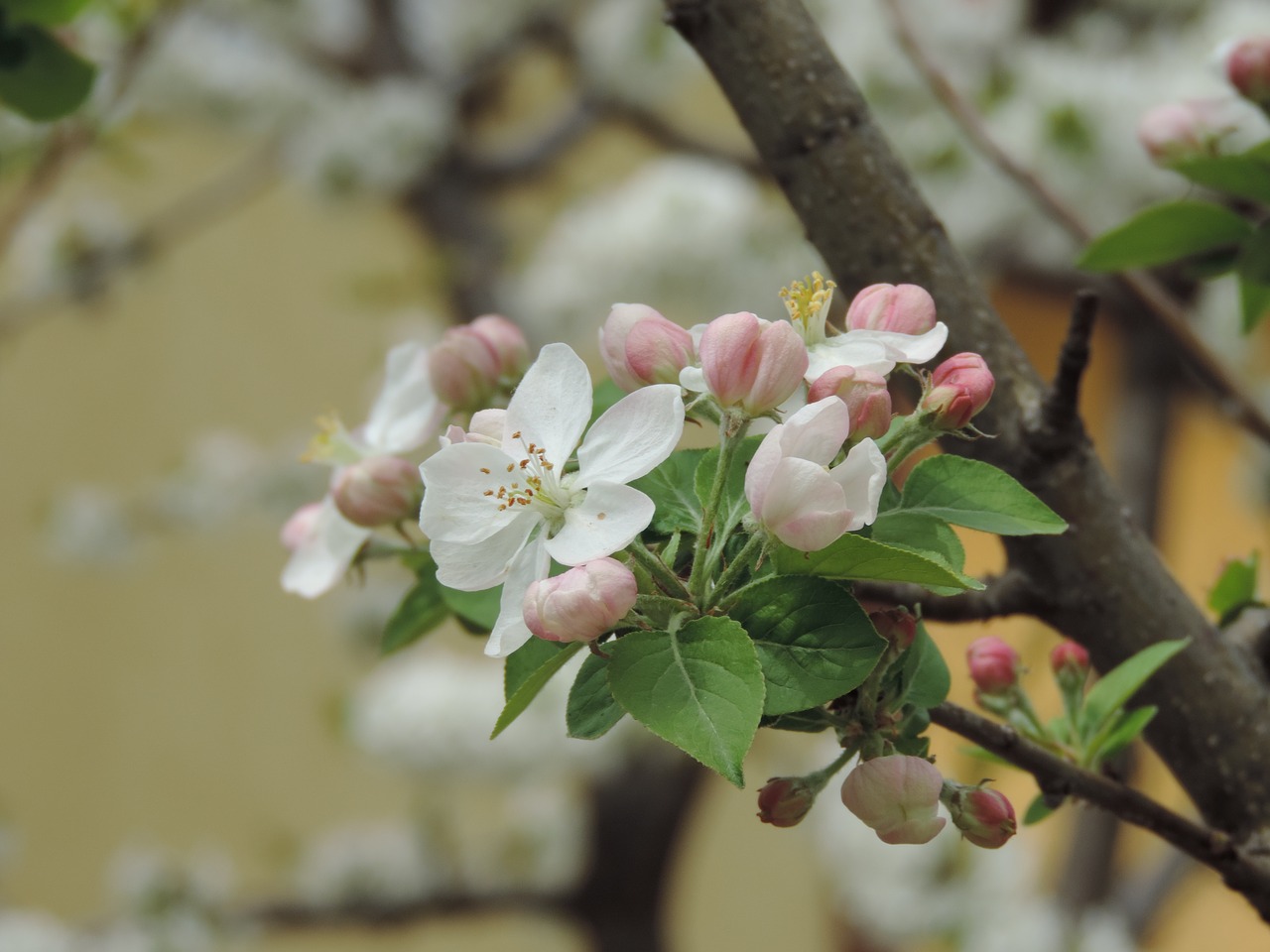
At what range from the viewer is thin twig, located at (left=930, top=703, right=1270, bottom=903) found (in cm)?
29

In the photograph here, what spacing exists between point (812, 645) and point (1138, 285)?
0.36 metres

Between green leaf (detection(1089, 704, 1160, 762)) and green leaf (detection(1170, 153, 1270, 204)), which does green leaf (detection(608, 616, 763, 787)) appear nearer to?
green leaf (detection(1089, 704, 1160, 762))

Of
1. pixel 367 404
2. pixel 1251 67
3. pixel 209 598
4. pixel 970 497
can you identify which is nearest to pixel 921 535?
pixel 970 497

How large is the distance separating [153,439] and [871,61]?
169 cm

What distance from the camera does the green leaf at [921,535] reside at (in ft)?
0.82

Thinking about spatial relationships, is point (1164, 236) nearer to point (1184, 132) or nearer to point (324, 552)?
point (1184, 132)

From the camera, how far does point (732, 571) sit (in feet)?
0.80

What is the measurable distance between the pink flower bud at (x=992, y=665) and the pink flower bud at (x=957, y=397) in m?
0.10

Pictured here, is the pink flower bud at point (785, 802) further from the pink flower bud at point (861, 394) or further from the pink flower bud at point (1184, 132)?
the pink flower bud at point (1184, 132)

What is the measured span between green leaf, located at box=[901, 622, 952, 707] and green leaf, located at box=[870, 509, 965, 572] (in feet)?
0.06

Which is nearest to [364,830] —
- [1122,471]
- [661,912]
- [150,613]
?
[150,613]

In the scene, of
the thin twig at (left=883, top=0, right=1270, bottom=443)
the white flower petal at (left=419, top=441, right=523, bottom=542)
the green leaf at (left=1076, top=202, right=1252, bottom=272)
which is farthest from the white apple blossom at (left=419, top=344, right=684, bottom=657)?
the thin twig at (left=883, top=0, right=1270, bottom=443)

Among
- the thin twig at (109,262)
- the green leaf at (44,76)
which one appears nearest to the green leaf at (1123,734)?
the green leaf at (44,76)

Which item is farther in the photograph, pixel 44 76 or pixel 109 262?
pixel 109 262
